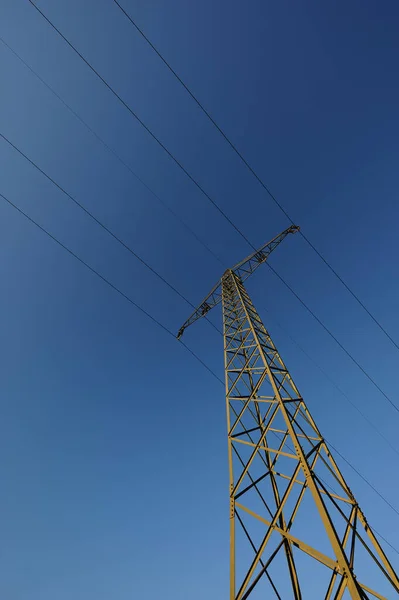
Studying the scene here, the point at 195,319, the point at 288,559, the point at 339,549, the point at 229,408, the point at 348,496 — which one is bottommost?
the point at 288,559

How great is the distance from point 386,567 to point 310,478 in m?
1.99

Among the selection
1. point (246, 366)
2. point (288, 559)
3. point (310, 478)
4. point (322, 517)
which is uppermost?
point (246, 366)

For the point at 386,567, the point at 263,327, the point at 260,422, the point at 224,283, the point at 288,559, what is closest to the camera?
the point at 386,567

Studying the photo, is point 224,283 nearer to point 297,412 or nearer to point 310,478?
point 297,412

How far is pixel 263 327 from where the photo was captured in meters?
9.77

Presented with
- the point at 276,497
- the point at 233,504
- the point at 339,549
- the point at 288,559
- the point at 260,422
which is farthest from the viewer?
the point at 260,422

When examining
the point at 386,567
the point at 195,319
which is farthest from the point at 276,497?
the point at 195,319

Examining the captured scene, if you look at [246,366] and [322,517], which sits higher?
[246,366]

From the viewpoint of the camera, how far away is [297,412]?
6570mm

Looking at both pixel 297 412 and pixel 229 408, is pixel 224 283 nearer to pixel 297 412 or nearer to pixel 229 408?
pixel 229 408

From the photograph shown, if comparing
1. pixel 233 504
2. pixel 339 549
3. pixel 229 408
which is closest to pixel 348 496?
pixel 339 549

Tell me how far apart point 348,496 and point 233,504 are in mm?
2337

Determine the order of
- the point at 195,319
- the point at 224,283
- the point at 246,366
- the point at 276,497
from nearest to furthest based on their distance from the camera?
the point at 276,497, the point at 246,366, the point at 224,283, the point at 195,319

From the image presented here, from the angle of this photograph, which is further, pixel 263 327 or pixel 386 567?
pixel 263 327
